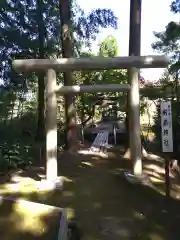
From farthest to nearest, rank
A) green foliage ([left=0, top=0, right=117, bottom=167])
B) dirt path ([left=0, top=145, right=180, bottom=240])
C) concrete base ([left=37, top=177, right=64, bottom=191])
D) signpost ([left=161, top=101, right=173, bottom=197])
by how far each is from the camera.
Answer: green foliage ([left=0, top=0, right=117, bottom=167]) → concrete base ([left=37, top=177, right=64, bottom=191]) → signpost ([left=161, top=101, right=173, bottom=197]) → dirt path ([left=0, top=145, right=180, bottom=240])

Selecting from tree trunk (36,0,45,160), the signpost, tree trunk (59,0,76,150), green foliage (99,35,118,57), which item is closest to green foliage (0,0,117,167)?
tree trunk (36,0,45,160)

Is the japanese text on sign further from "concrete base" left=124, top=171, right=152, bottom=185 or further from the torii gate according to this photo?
"concrete base" left=124, top=171, right=152, bottom=185

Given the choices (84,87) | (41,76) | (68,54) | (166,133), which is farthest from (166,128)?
(41,76)

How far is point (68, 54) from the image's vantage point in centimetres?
936

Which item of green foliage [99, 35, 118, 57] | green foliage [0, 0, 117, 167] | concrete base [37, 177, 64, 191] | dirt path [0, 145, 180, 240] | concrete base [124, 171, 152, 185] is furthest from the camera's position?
green foliage [99, 35, 118, 57]

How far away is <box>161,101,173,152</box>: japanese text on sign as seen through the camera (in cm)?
570

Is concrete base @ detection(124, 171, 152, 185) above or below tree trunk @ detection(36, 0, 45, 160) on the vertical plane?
below

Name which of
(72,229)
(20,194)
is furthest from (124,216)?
(20,194)

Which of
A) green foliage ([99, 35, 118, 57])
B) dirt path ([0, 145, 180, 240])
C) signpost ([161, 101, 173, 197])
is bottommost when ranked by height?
dirt path ([0, 145, 180, 240])

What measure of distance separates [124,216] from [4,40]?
773 centimetres

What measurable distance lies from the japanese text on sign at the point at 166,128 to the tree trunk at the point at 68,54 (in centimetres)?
412

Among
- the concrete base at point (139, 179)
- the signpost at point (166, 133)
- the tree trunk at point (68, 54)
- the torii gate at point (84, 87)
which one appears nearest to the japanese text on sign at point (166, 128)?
the signpost at point (166, 133)

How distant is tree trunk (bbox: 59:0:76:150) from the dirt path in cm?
208

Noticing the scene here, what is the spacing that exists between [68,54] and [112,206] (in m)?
5.10
